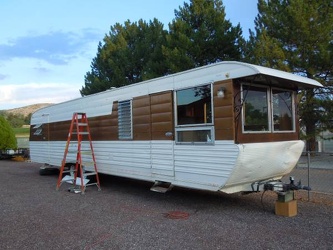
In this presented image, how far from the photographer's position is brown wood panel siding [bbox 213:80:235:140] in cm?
592

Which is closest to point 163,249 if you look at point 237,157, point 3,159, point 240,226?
point 240,226

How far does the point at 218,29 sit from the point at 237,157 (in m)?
11.4

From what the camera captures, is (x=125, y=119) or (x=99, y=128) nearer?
(x=125, y=119)

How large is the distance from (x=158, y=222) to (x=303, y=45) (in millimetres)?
12700

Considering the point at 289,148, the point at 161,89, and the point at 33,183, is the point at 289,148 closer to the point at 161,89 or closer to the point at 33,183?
the point at 161,89

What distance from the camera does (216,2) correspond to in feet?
56.1

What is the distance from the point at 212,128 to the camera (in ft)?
20.5

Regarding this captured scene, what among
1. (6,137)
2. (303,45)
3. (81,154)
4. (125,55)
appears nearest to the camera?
(81,154)

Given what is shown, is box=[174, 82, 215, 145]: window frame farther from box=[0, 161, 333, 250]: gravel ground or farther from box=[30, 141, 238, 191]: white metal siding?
box=[0, 161, 333, 250]: gravel ground

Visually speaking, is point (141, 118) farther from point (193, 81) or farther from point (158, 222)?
point (158, 222)

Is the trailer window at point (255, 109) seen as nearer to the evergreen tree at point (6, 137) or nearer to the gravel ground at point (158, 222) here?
the gravel ground at point (158, 222)

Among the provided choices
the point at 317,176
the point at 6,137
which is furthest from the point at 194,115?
the point at 6,137

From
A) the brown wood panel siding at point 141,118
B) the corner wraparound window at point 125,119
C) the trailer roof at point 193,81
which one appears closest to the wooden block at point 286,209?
the trailer roof at point 193,81

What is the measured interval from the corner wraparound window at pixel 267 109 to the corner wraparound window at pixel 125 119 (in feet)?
10.0
